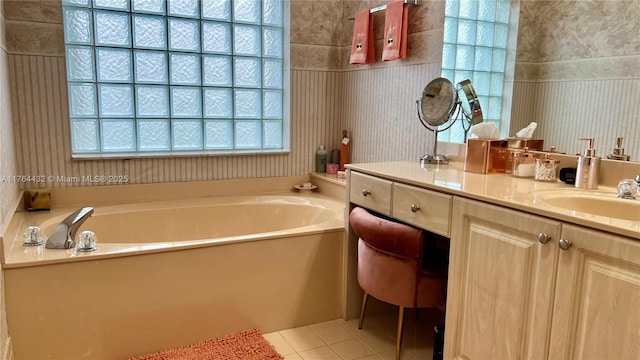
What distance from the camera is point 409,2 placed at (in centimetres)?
249

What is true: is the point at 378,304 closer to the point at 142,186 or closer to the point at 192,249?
the point at 192,249

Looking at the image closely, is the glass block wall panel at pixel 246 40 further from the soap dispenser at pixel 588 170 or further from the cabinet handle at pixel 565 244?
the cabinet handle at pixel 565 244

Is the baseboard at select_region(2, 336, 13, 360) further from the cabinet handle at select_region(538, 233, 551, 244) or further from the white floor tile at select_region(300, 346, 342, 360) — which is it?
the cabinet handle at select_region(538, 233, 551, 244)

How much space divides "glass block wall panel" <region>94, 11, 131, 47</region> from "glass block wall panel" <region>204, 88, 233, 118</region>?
55cm

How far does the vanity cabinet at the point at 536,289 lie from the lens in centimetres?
118

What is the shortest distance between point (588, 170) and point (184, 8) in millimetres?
2363

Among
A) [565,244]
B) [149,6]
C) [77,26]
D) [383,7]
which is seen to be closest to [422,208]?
[565,244]

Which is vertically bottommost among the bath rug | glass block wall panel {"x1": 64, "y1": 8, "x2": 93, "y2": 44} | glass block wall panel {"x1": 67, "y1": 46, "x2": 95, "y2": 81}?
the bath rug

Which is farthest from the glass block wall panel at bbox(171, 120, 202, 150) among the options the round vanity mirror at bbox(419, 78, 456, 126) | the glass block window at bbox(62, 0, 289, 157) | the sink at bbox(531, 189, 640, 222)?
the sink at bbox(531, 189, 640, 222)

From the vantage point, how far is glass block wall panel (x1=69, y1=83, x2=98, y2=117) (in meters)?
2.68

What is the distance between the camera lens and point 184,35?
2895 mm

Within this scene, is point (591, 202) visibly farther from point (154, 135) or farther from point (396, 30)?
Result: point (154, 135)

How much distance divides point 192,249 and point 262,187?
1.17 m

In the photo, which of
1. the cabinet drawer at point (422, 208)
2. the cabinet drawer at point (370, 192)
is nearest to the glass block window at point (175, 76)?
the cabinet drawer at point (370, 192)
